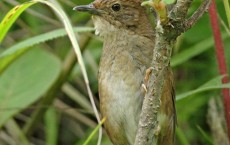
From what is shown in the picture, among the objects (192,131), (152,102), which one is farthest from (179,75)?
(152,102)

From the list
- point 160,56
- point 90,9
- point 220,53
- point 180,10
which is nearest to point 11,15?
point 90,9

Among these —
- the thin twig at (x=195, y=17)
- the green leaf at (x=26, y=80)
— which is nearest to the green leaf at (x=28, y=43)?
the green leaf at (x=26, y=80)

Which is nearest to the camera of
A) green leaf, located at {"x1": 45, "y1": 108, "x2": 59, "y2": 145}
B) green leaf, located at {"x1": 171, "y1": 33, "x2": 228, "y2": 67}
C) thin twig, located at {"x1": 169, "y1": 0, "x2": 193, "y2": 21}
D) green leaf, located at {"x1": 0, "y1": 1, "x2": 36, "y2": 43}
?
thin twig, located at {"x1": 169, "y1": 0, "x2": 193, "y2": 21}

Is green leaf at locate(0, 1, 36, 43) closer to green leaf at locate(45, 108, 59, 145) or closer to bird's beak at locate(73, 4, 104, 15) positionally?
bird's beak at locate(73, 4, 104, 15)

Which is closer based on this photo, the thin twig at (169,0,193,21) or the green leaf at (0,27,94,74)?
the thin twig at (169,0,193,21)

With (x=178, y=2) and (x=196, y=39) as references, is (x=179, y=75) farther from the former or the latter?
(x=178, y=2)

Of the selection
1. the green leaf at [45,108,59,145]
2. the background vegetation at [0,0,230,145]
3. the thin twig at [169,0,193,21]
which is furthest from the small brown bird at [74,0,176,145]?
the green leaf at [45,108,59,145]

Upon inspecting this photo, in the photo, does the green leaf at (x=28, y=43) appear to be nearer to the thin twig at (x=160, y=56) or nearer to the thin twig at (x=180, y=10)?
the thin twig at (x=160, y=56)
